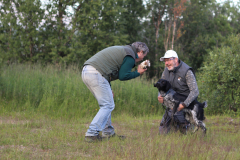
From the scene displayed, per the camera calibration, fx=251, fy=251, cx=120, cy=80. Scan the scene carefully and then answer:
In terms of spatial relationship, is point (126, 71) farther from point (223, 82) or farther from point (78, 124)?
point (223, 82)

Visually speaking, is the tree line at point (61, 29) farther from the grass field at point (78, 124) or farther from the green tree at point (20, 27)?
the grass field at point (78, 124)

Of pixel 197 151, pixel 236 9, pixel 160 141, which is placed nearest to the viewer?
pixel 197 151

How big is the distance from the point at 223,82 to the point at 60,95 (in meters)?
6.00

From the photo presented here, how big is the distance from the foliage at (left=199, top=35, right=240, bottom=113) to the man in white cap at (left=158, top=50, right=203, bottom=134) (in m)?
4.50

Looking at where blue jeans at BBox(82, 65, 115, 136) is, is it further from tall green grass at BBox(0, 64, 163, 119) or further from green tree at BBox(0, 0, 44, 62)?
green tree at BBox(0, 0, 44, 62)

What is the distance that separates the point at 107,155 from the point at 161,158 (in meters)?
0.80

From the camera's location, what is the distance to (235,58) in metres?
9.29

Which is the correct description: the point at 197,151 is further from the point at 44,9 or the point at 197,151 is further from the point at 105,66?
the point at 44,9

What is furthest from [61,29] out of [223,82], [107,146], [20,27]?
[107,146]

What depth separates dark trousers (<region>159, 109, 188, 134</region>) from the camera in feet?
16.7

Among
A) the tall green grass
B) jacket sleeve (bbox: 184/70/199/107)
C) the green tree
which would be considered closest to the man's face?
jacket sleeve (bbox: 184/70/199/107)

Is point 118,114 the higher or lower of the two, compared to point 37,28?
lower

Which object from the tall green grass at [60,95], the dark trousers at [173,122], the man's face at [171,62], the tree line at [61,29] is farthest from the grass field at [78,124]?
the tree line at [61,29]

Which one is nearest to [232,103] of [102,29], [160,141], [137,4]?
[160,141]
